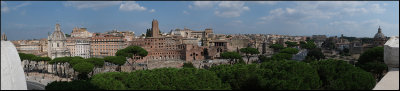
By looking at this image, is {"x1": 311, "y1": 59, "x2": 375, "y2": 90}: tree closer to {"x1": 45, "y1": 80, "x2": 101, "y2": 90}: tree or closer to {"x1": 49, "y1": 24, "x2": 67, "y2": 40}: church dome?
{"x1": 45, "y1": 80, "x2": 101, "y2": 90}: tree

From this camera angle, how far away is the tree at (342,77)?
16.3 meters

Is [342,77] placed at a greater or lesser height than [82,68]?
greater

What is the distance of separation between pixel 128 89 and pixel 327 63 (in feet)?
47.2

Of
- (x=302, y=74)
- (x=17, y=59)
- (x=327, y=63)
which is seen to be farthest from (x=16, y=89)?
(x=327, y=63)

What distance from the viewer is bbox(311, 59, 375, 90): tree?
16.3 m

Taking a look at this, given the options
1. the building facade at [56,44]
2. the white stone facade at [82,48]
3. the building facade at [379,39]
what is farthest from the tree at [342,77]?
the white stone facade at [82,48]

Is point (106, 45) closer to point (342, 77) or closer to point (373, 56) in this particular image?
point (373, 56)

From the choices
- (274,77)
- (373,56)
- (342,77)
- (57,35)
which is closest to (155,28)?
(57,35)

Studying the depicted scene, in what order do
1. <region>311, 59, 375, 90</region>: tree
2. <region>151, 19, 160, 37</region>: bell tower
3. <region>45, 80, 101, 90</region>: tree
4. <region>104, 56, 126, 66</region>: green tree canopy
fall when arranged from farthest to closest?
1. <region>151, 19, 160, 37</region>: bell tower
2. <region>104, 56, 126, 66</region>: green tree canopy
3. <region>311, 59, 375, 90</region>: tree
4. <region>45, 80, 101, 90</region>: tree

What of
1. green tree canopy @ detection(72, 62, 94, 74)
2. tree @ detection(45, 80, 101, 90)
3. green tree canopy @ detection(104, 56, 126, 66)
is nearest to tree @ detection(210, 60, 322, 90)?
tree @ detection(45, 80, 101, 90)

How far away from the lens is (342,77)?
17031mm

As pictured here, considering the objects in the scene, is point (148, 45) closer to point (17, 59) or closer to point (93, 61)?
point (93, 61)

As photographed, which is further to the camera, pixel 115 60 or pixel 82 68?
pixel 115 60

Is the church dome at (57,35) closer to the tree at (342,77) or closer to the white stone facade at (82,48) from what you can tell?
the white stone facade at (82,48)
